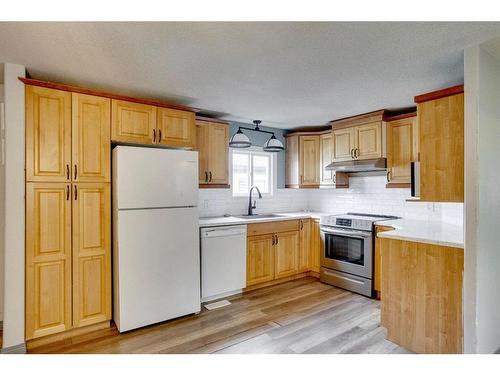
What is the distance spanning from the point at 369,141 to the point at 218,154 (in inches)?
76.4

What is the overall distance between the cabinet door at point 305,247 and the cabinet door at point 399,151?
4.06ft


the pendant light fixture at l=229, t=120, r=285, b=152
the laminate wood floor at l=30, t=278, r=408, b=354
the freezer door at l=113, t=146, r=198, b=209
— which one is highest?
the pendant light fixture at l=229, t=120, r=285, b=152

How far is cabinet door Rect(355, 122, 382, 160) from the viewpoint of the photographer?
3.57 m

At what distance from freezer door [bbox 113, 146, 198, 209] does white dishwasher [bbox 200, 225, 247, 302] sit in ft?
1.80

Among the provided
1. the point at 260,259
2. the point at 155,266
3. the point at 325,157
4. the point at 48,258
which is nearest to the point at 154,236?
the point at 155,266

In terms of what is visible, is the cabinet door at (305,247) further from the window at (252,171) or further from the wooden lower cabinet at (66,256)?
the wooden lower cabinet at (66,256)

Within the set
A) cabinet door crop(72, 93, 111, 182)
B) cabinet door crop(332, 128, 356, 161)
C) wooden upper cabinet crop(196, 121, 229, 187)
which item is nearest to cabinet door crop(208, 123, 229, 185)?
wooden upper cabinet crop(196, 121, 229, 187)

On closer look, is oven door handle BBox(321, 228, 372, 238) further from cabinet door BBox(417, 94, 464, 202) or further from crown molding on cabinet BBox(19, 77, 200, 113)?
crown molding on cabinet BBox(19, 77, 200, 113)

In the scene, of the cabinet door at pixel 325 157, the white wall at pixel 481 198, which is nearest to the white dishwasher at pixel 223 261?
the cabinet door at pixel 325 157

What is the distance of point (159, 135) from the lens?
9.55 ft

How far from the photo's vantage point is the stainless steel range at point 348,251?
11.1ft

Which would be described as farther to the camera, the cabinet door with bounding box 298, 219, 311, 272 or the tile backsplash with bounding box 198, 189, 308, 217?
the cabinet door with bounding box 298, 219, 311, 272

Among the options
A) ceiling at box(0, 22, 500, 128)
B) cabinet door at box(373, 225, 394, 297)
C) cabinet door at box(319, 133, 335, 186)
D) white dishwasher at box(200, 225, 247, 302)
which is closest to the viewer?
ceiling at box(0, 22, 500, 128)
